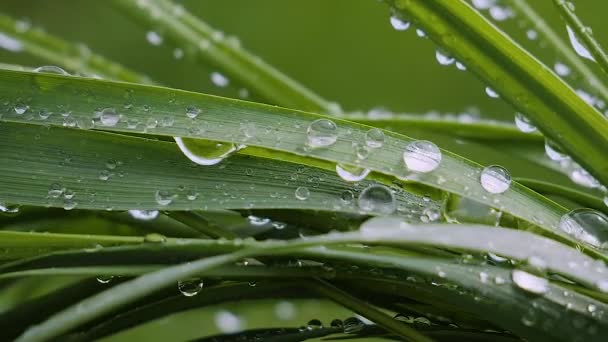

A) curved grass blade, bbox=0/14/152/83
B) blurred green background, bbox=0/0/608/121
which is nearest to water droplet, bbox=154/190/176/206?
curved grass blade, bbox=0/14/152/83

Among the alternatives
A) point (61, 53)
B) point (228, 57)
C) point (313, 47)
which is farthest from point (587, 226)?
point (313, 47)

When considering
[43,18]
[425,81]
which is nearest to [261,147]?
[425,81]

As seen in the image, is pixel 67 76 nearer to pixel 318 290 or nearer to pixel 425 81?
pixel 318 290

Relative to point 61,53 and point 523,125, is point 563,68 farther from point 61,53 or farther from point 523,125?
point 61,53

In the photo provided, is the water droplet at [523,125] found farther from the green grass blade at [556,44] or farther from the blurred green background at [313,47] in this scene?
the blurred green background at [313,47]

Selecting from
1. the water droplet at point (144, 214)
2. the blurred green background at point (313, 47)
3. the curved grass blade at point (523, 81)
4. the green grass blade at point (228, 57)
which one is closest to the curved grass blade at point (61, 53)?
the green grass blade at point (228, 57)

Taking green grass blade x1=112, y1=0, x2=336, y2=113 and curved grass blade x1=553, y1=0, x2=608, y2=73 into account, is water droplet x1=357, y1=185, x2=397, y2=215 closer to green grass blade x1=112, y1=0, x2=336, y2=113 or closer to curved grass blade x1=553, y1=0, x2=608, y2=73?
curved grass blade x1=553, y1=0, x2=608, y2=73
